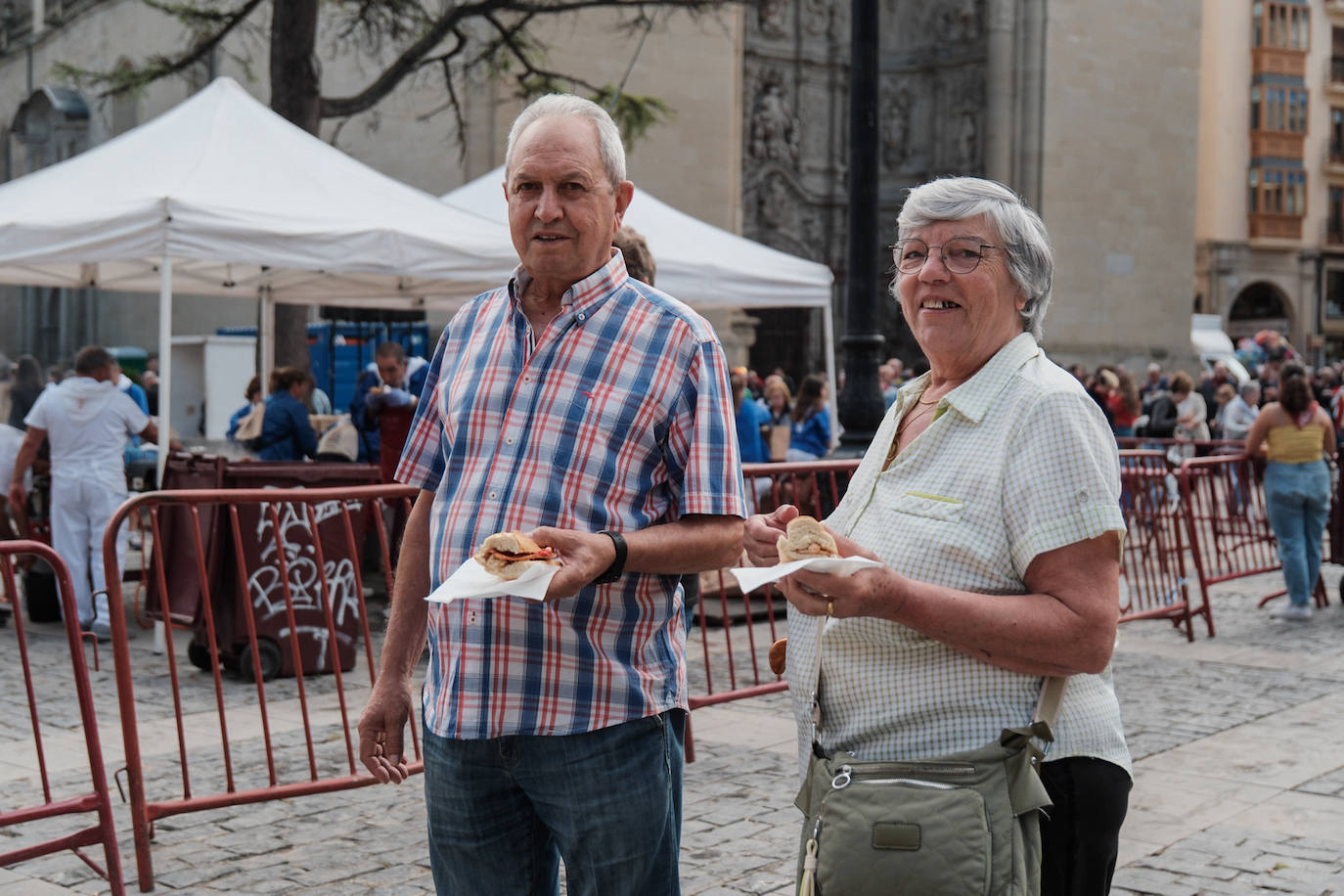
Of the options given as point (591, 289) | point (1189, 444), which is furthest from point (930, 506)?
point (1189, 444)

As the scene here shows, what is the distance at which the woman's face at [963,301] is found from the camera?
2.38m

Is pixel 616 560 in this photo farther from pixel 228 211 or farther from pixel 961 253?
pixel 228 211

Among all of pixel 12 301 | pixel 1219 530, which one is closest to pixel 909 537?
pixel 1219 530

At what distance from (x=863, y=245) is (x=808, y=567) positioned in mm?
7536

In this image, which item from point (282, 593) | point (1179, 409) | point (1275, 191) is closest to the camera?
point (282, 593)

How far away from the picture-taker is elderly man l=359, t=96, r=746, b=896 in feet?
7.96

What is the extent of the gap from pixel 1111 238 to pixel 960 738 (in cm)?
3112

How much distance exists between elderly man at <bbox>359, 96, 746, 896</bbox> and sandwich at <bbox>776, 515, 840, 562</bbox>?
1.15 ft

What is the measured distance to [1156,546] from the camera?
31.9 feet

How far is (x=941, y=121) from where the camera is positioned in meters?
32.3

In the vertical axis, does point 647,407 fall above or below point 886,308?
below

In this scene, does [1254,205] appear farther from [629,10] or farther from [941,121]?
[629,10]

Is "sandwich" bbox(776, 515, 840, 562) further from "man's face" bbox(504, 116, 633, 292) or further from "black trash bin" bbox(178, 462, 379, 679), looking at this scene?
"black trash bin" bbox(178, 462, 379, 679)

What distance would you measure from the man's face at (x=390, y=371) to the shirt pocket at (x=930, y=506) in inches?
405
